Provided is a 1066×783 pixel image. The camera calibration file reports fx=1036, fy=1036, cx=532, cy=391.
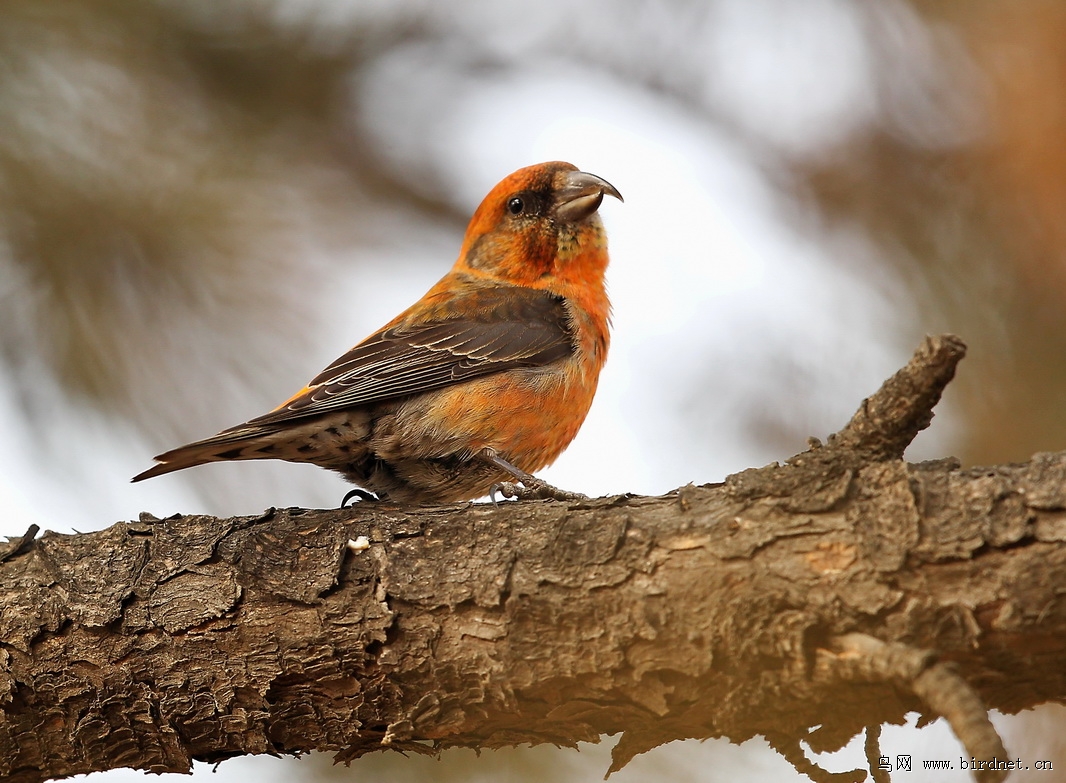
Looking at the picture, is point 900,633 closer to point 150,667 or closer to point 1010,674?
point 1010,674

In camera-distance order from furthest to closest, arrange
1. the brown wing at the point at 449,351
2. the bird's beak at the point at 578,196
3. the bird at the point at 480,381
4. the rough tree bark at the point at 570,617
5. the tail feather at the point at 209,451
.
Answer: the bird's beak at the point at 578,196 → the brown wing at the point at 449,351 → the bird at the point at 480,381 → the tail feather at the point at 209,451 → the rough tree bark at the point at 570,617

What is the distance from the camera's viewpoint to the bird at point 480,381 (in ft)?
13.7

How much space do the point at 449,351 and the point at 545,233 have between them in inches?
42.5

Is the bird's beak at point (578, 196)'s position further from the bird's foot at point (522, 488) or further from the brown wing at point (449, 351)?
the bird's foot at point (522, 488)

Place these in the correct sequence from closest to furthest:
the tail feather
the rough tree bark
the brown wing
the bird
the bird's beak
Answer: the rough tree bark, the tail feather, the bird, the brown wing, the bird's beak

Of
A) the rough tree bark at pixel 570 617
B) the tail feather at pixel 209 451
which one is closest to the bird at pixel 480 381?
the tail feather at pixel 209 451

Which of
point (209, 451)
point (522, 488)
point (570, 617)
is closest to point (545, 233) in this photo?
point (522, 488)

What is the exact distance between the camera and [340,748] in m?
2.98

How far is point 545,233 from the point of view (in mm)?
5484

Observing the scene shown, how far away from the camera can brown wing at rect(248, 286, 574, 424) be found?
4312 mm

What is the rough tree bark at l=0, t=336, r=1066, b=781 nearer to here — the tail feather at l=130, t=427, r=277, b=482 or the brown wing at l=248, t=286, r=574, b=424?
the tail feather at l=130, t=427, r=277, b=482

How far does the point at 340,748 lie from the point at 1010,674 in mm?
1795

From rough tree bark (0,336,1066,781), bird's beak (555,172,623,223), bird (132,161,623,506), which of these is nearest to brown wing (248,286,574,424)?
bird (132,161,623,506)

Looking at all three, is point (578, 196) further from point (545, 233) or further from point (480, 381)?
point (480, 381)
